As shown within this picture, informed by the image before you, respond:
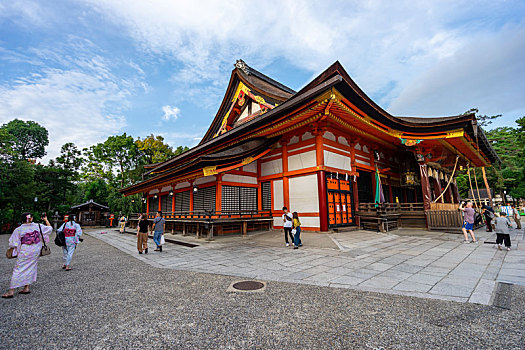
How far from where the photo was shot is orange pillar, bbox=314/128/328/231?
→ 10.5 meters

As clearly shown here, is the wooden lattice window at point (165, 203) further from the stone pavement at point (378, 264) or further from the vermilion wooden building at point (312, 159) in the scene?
the stone pavement at point (378, 264)

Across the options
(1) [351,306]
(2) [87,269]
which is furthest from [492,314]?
(2) [87,269]

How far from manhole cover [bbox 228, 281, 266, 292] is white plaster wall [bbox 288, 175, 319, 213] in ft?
22.2

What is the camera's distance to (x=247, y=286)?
14.3 feet

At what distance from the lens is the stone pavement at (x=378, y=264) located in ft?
13.6

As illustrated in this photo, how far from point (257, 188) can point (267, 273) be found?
8552 mm

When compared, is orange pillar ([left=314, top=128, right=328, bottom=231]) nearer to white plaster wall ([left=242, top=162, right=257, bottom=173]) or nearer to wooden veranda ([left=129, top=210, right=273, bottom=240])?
wooden veranda ([left=129, top=210, right=273, bottom=240])

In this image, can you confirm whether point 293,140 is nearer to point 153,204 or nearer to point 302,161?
point 302,161

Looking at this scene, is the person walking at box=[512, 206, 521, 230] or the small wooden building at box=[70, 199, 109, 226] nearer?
the person walking at box=[512, 206, 521, 230]

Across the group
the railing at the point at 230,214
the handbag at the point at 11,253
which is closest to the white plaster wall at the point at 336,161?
the railing at the point at 230,214

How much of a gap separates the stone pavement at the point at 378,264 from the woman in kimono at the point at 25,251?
8.79 feet

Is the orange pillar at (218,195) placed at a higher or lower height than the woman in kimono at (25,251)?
higher

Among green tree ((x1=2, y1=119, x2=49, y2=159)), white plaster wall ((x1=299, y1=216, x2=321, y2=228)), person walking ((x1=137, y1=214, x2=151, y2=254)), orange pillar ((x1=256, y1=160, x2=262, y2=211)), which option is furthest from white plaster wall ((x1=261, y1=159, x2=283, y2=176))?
green tree ((x1=2, y1=119, x2=49, y2=159))

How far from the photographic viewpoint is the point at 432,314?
3.03m
